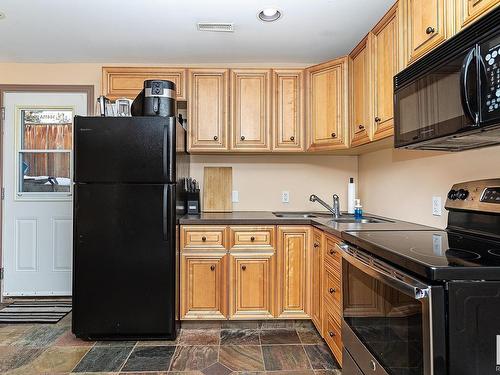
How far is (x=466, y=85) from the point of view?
114 cm

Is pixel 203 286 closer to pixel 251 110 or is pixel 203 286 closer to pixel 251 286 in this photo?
pixel 251 286

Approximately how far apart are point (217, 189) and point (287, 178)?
0.70 m

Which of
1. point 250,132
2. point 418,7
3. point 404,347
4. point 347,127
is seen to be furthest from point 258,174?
point 404,347

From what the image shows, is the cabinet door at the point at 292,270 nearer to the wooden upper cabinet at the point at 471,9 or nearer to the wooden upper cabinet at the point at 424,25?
the wooden upper cabinet at the point at 424,25

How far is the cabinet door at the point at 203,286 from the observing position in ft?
8.43

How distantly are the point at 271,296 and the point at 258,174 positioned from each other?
3.91 ft

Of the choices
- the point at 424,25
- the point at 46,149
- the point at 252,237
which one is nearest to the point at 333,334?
the point at 252,237

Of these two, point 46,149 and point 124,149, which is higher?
point 46,149

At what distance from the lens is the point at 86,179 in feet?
7.84

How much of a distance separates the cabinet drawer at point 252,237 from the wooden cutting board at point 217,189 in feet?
2.16

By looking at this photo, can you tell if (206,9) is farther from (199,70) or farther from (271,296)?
(271,296)

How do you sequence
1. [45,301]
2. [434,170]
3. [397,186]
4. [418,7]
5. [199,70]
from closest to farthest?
[418,7]
[434,170]
[397,186]
[199,70]
[45,301]

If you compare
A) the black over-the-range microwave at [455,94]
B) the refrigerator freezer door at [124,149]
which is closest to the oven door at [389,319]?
the black over-the-range microwave at [455,94]

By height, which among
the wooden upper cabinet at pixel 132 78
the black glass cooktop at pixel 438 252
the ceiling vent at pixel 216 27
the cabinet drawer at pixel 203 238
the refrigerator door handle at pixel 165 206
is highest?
the ceiling vent at pixel 216 27
